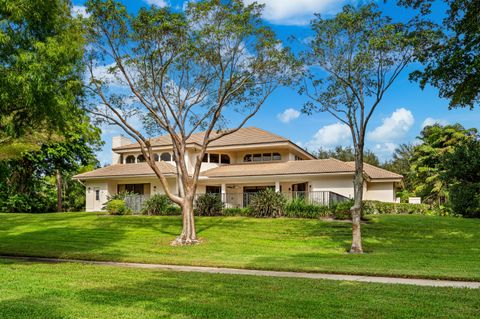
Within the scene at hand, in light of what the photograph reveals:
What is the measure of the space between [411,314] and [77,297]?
5.75 meters

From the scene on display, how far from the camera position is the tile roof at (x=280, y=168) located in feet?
96.7

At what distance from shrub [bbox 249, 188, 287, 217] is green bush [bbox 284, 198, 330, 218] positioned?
1.31 ft

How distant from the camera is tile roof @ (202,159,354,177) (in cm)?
2948

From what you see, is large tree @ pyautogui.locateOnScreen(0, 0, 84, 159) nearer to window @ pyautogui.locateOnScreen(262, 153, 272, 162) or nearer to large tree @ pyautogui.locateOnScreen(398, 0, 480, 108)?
large tree @ pyautogui.locateOnScreen(398, 0, 480, 108)

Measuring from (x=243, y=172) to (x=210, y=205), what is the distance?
4.74 m

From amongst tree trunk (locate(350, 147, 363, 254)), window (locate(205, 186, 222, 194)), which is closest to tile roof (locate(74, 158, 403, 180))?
window (locate(205, 186, 222, 194))

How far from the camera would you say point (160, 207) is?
29.2 meters

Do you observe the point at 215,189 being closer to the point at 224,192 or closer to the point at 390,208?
the point at 224,192

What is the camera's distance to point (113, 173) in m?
35.1

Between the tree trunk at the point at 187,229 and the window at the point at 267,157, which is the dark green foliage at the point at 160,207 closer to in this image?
the tree trunk at the point at 187,229

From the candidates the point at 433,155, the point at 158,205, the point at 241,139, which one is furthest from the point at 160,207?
the point at 433,155

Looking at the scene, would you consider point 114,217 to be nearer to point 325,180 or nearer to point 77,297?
point 325,180

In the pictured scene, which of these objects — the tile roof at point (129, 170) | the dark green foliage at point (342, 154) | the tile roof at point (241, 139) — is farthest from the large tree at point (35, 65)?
the dark green foliage at point (342, 154)

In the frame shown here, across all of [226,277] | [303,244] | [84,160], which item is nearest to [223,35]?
[303,244]
